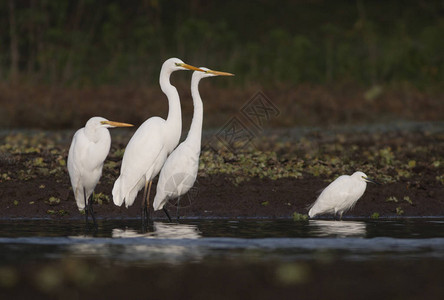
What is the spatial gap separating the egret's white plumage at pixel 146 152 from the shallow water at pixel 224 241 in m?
0.48

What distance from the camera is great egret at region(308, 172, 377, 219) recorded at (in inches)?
460

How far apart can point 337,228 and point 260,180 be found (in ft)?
11.2

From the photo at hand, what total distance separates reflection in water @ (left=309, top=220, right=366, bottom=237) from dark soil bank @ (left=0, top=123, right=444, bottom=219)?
0.85m

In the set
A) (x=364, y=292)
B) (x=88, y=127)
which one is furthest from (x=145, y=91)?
(x=364, y=292)

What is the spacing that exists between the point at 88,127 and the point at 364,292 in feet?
16.9

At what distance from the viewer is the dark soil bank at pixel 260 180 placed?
12734 millimetres

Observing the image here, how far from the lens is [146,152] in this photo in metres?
11.6

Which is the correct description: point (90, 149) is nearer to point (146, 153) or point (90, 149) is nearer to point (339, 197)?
point (146, 153)

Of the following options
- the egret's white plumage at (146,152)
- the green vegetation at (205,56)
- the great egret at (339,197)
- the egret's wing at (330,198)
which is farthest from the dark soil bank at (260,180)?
the green vegetation at (205,56)

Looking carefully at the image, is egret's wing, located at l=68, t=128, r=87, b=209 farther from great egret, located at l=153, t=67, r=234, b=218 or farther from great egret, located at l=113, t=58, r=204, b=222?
great egret, located at l=153, t=67, r=234, b=218

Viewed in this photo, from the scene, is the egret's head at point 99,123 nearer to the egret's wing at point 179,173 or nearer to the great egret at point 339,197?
the egret's wing at point 179,173

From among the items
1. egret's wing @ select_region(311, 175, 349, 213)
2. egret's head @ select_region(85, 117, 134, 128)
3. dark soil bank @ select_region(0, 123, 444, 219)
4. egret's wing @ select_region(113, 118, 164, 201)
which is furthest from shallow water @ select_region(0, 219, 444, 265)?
egret's head @ select_region(85, 117, 134, 128)

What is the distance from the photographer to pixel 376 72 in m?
24.6

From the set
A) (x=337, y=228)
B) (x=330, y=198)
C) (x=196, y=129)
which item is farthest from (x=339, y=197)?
(x=196, y=129)
